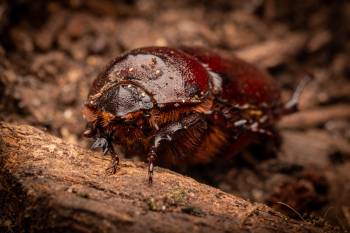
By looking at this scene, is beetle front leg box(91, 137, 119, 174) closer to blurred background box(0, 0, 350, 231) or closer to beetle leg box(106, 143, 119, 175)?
beetle leg box(106, 143, 119, 175)

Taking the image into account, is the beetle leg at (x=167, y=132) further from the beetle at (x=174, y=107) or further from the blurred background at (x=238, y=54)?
the blurred background at (x=238, y=54)

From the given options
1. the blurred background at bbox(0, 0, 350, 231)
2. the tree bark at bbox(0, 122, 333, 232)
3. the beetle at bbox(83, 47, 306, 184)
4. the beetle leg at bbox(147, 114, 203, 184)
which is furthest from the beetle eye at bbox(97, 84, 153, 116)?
the blurred background at bbox(0, 0, 350, 231)

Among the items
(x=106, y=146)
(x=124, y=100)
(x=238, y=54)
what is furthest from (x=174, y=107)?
(x=238, y=54)

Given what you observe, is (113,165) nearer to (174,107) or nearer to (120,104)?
(120,104)

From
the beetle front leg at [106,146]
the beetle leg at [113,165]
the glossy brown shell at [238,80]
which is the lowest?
the beetle leg at [113,165]

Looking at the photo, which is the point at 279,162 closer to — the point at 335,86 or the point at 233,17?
the point at 335,86

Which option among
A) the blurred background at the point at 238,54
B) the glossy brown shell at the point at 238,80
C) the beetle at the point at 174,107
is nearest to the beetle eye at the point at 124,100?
the beetle at the point at 174,107
